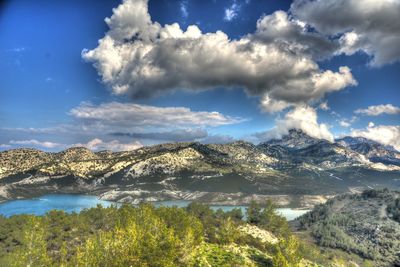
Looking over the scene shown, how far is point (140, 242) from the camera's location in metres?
86.2

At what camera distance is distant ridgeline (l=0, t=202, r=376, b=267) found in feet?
265

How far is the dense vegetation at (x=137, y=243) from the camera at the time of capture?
80750mm

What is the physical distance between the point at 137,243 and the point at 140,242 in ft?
6.76

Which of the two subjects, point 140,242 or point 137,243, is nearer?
point 137,243

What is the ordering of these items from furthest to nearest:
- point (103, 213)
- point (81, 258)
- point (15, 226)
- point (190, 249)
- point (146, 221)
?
point (103, 213) → point (15, 226) → point (146, 221) → point (190, 249) → point (81, 258)

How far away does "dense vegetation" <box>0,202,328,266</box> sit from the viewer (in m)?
80.8

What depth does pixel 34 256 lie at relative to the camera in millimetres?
87250

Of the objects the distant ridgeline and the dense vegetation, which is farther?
the distant ridgeline

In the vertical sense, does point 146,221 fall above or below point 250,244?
above

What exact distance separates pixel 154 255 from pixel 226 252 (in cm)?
4114

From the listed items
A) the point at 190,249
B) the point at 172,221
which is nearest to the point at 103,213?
the point at 172,221

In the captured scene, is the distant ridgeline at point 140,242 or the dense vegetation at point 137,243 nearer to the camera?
the dense vegetation at point 137,243

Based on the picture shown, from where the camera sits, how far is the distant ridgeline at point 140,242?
265ft

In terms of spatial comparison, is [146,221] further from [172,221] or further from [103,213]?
[103,213]
